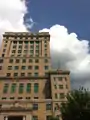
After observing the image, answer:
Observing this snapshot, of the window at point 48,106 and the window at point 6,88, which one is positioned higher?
the window at point 6,88

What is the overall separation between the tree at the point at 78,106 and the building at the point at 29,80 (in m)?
20.3

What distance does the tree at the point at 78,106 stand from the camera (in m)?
32.7

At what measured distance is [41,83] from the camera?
67.4 metres

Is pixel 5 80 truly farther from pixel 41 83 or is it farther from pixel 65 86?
pixel 65 86

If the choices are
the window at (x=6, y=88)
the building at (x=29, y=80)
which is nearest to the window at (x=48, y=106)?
the building at (x=29, y=80)

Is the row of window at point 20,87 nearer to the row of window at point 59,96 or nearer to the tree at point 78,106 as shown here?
the row of window at point 59,96

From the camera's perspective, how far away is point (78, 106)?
33.3 metres

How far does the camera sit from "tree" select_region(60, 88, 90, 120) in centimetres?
3272

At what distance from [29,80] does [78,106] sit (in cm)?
3620

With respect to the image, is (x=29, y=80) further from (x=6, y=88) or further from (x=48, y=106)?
(x=48, y=106)

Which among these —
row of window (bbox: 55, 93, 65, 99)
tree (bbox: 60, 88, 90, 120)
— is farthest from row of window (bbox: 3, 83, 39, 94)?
tree (bbox: 60, 88, 90, 120)

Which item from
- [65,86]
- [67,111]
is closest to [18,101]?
[65,86]

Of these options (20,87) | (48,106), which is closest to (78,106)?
(48,106)

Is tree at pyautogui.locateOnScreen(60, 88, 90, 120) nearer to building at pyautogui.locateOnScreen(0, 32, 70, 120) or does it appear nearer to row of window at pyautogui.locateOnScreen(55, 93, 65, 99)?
building at pyautogui.locateOnScreen(0, 32, 70, 120)
